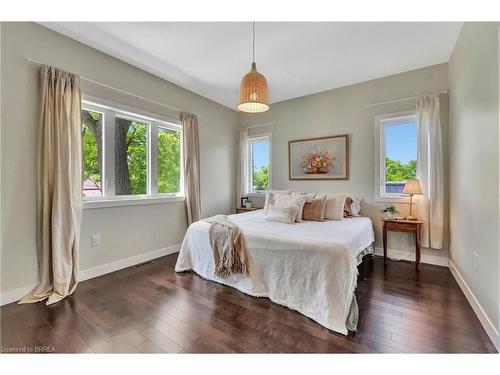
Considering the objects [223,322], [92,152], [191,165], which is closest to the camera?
[223,322]

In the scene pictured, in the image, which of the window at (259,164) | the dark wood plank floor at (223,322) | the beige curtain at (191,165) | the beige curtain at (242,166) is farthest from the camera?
the beige curtain at (242,166)

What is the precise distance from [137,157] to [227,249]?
1919 millimetres

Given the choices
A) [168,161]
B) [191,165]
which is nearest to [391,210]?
[191,165]

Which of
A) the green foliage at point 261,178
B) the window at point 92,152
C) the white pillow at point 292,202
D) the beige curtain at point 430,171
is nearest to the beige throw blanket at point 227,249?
the white pillow at point 292,202

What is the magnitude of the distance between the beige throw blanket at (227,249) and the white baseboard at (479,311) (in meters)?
1.79

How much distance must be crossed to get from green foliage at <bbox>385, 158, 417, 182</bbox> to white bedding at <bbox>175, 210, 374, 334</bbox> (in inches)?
53.0

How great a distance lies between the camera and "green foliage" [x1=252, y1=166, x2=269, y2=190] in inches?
181

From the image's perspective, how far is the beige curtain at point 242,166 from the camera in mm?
4680

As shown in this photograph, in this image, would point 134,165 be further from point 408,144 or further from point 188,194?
point 408,144

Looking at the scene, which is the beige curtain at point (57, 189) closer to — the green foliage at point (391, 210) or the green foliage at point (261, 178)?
the green foliage at point (261, 178)

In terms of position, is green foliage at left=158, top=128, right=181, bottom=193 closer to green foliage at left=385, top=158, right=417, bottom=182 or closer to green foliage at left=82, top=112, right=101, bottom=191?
green foliage at left=82, top=112, right=101, bottom=191

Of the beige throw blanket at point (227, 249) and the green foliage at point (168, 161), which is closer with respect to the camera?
the beige throw blanket at point (227, 249)

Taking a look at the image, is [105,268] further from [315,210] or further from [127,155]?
[315,210]

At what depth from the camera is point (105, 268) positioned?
2752 millimetres
